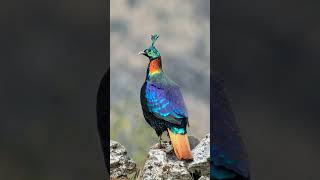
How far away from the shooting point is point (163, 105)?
7.99 meters

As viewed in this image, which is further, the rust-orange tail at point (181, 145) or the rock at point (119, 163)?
the rock at point (119, 163)

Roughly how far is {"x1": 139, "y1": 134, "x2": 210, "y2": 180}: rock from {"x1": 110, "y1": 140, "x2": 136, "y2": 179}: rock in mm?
164

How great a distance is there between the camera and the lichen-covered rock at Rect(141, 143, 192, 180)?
7.89 metres

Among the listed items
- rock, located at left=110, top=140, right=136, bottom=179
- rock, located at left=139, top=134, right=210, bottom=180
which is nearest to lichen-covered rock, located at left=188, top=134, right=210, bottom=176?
rock, located at left=139, top=134, right=210, bottom=180

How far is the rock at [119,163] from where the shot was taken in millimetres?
8023

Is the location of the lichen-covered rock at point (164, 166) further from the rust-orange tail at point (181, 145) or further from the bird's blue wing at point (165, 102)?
the bird's blue wing at point (165, 102)

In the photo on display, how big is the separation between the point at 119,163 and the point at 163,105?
25.7 inches

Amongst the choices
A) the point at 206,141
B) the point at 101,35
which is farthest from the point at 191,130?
the point at 101,35

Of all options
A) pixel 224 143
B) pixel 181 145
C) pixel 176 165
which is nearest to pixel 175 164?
pixel 176 165

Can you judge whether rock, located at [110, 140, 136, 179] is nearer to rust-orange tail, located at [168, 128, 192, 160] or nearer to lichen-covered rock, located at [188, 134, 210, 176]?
rust-orange tail, located at [168, 128, 192, 160]

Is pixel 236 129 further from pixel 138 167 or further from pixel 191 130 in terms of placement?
pixel 138 167

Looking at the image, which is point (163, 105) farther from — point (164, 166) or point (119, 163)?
point (119, 163)

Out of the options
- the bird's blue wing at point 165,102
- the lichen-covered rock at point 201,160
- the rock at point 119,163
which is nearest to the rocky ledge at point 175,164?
the lichen-covered rock at point 201,160

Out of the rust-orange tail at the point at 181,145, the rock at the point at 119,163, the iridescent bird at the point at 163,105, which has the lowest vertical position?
the rock at the point at 119,163
